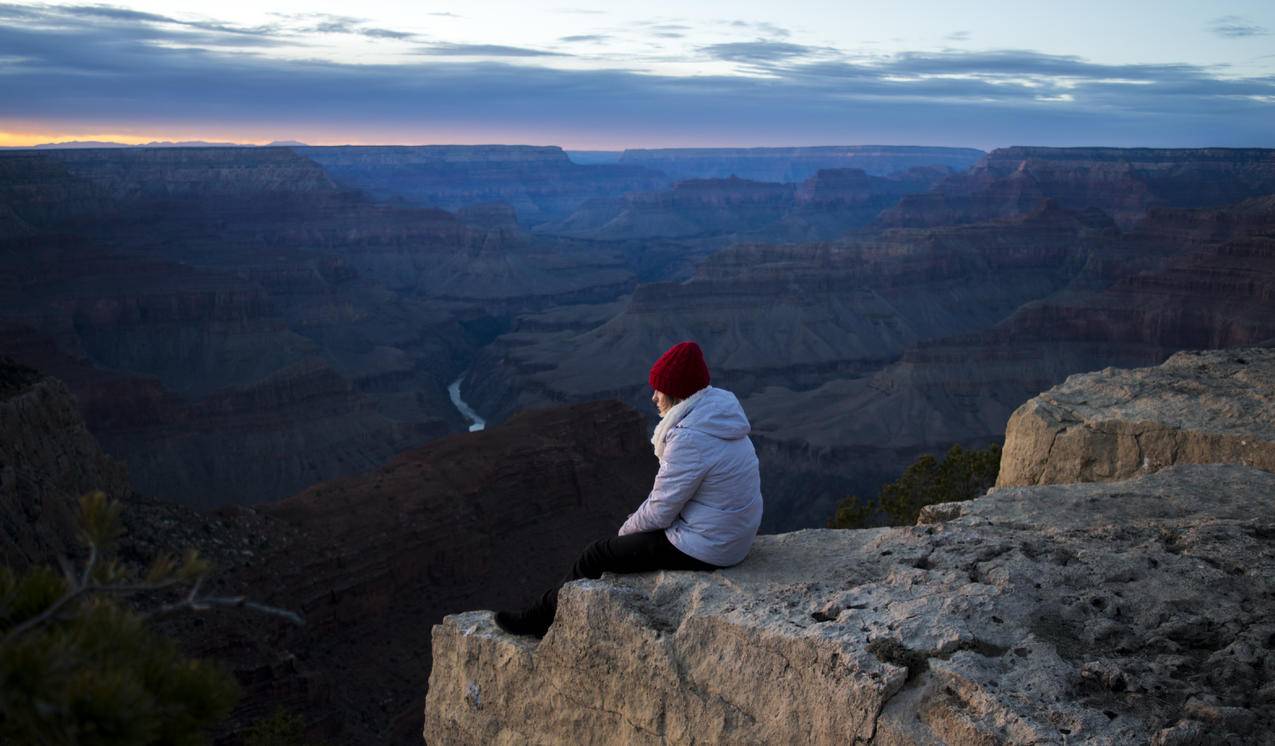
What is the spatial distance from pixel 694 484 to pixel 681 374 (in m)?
0.80

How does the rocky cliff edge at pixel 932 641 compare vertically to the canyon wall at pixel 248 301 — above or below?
above

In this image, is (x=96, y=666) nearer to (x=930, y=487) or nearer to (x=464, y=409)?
(x=930, y=487)

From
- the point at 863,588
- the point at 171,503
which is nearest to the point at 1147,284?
the point at 171,503

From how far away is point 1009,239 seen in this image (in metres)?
135

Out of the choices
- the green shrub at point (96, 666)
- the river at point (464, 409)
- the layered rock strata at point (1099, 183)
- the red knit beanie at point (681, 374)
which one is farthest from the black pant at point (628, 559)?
the layered rock strata at point (1099, 183)

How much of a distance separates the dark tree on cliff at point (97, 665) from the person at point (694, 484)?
12.0ft

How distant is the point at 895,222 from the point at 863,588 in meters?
182

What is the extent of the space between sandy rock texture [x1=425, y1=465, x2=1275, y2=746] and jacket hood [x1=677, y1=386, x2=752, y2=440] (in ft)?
3.56

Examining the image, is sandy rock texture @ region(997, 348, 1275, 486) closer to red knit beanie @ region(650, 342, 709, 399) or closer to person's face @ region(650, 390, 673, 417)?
red knit beanie @ region(650, 342, 709, 399)

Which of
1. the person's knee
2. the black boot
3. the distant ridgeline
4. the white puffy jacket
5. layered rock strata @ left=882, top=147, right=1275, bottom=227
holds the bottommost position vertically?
the distant ridgeline

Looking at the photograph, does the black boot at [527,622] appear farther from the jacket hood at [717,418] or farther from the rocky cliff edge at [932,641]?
the jacket hood at [717,418]

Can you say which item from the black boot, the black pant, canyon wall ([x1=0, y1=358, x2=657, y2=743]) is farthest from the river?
the black pant

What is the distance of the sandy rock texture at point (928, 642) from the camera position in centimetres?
595

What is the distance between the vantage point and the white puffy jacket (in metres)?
7.61
